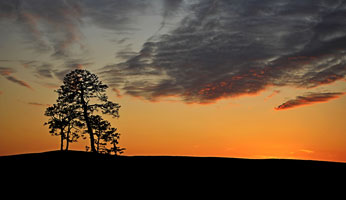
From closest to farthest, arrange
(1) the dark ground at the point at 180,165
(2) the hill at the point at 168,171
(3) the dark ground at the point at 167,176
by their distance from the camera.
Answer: (3) the dark ground at the point at 167,176
(2) the hill at the point at 168,171
(1) the dark ground at the point at 180,165

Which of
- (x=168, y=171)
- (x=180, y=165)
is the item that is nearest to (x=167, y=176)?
(x=168, y=171)

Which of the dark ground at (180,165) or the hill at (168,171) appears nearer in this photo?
the hill at (168,171)

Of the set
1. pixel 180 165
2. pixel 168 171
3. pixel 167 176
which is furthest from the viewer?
pixel 180 165

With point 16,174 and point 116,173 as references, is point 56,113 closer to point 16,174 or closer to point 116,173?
point 16,174

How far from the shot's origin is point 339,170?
20453 mm

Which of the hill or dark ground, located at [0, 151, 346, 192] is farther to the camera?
the hill

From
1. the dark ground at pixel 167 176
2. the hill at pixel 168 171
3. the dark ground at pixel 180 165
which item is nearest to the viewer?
the dark ground at pixel 167 176

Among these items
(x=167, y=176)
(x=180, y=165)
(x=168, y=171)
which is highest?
(x=180, y=165)

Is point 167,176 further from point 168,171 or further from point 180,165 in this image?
point 180,165

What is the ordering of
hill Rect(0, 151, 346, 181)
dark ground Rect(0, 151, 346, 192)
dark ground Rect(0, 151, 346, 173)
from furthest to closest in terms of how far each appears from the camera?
dark ground Rect(0, 151, 346, 173) → hill Rect(0, 151, 346, 181) → dark ground Rect(0, 151, 346, 192)

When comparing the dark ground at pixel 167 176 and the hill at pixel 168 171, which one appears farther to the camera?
the hill at pixel 168 171

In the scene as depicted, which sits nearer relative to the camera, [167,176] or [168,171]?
[167,176]

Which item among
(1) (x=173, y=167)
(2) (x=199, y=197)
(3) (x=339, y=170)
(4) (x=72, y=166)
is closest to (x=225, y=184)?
(2) (x=199, y=197)

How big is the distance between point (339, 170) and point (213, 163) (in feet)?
28.5
